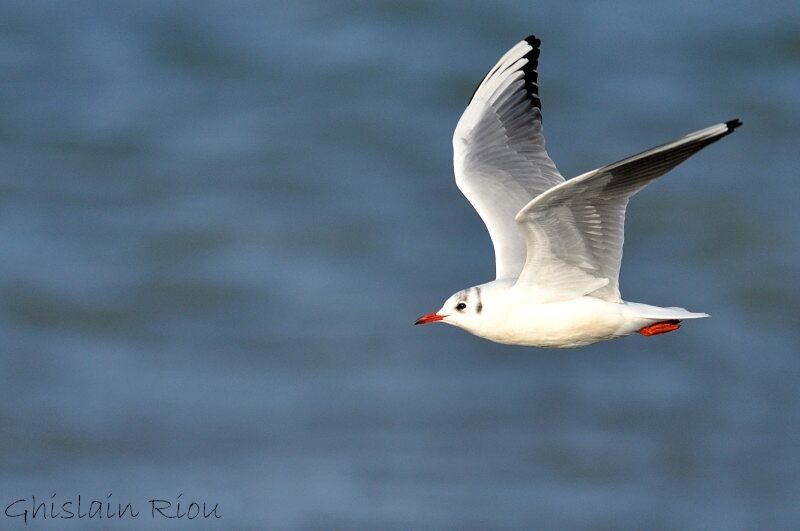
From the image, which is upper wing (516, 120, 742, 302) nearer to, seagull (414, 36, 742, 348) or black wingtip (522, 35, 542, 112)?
seagull (414, 36, 742, 348)

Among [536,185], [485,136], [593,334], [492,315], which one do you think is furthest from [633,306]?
[485,136]

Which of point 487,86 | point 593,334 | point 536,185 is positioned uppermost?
point 487,86

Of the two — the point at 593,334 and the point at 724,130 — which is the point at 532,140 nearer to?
the point at 593,334

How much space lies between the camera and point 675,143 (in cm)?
716

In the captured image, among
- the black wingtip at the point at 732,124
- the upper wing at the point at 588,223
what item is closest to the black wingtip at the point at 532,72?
the upper wing at the point at 588,223

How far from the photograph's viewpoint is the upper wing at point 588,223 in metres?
7.35

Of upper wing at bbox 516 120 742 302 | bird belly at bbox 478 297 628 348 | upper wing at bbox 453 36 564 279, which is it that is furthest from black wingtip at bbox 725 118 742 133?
upper wing at bbox 453 36 564 279

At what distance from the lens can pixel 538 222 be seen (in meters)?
7.90

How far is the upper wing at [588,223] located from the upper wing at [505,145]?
99cm

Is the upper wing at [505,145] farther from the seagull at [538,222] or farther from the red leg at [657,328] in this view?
the red leg at [657,328]

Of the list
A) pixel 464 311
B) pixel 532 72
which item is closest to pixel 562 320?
pixel 464 311

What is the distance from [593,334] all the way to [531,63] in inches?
97.7

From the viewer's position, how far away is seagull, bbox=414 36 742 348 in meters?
7.61

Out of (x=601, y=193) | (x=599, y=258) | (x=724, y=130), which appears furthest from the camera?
(x=599, y=258)
